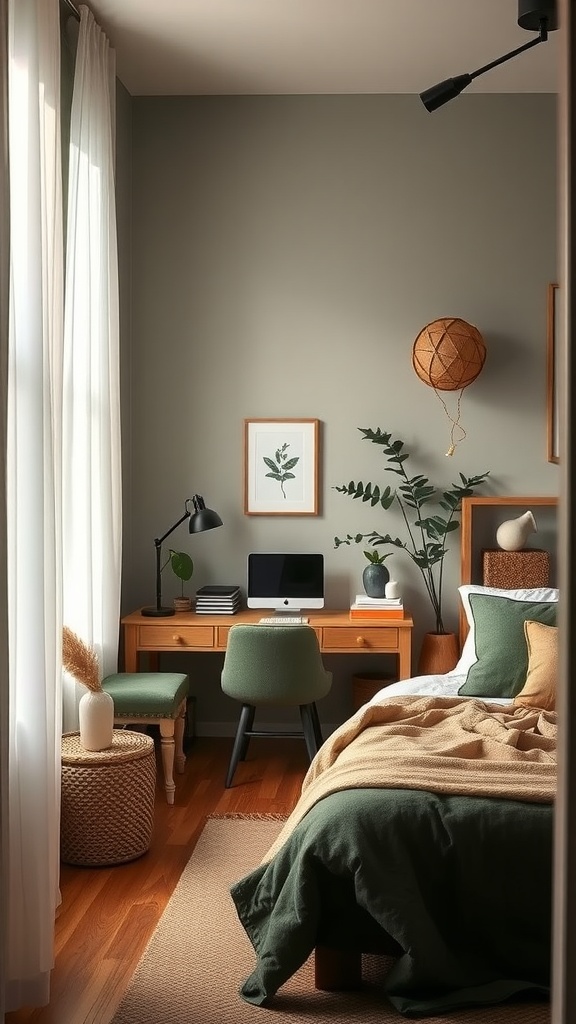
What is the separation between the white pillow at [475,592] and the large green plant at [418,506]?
479 mm

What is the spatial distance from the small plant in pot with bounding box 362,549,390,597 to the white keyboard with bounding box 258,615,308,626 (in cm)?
35

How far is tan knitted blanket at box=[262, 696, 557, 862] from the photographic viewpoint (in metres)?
3.04

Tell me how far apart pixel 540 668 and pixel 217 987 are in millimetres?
1761

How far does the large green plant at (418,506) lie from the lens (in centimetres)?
534

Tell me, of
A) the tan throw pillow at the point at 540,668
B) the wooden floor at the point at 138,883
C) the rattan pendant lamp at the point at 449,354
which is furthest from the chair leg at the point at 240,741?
the rattan pendant lamp at the point at 449,354

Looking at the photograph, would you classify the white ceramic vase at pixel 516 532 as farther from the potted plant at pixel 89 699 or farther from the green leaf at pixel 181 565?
the potted plant at pixel 89 699

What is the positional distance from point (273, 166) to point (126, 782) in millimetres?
3183

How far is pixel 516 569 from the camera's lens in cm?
515

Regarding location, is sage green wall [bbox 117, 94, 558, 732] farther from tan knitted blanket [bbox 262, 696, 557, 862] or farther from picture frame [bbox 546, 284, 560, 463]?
tan knitted blanket [bbox 262, 696, 557, 862]

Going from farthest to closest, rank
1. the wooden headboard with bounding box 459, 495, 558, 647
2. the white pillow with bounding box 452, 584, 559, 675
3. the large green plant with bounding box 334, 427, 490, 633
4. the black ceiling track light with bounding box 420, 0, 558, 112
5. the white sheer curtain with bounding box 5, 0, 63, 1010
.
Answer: the large green plant with bounding box 334, 427, 490, 633
the wooden headboard with bounding box 459, 495, 558, 647
the white pillow with bounding box 452, 584, 559, 675
the black ceiling track light with bounding box 420, 0, 558, 112
the white sheer curtain with bounding box 5, 0, 63, 1010

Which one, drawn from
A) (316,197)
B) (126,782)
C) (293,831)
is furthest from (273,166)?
(293,831)

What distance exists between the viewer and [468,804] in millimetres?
2939

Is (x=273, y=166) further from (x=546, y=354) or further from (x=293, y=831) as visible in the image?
(x=293, y=831)

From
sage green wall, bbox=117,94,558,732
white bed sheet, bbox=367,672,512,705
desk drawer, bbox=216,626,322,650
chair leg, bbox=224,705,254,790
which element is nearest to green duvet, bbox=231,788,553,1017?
white bed sheet, bbox=367,672,512,705
